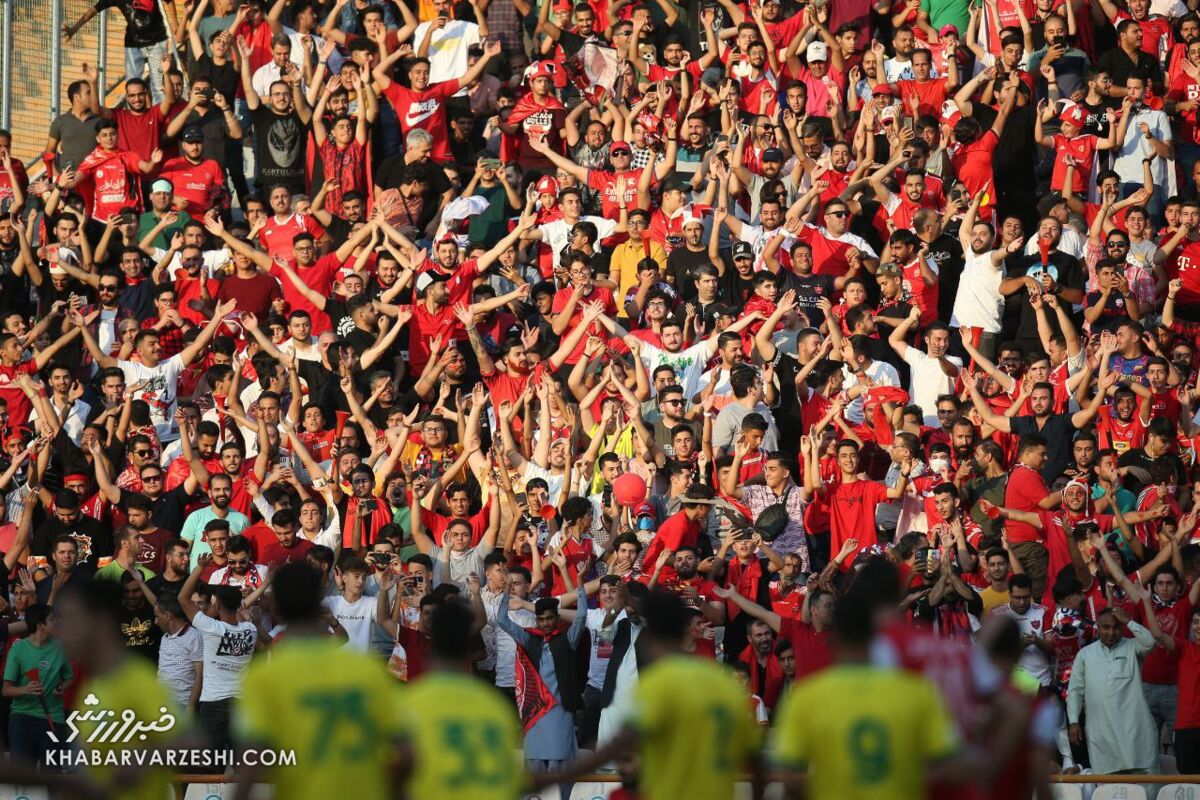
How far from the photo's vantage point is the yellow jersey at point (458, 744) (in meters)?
7.44

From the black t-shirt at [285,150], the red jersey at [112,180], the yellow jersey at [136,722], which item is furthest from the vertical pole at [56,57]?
the yellow jersey at [136,722]

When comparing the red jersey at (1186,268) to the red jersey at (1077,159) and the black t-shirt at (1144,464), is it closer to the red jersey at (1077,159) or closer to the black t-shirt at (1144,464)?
the red jersey at (1077,159)

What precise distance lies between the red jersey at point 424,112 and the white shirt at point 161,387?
12.0ft

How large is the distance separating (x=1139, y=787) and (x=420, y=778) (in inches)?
224

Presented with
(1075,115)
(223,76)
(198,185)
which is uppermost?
(223,76)

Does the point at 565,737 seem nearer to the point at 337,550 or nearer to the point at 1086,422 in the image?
the point at 337,550

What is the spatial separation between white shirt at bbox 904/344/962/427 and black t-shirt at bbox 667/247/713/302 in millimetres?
2078

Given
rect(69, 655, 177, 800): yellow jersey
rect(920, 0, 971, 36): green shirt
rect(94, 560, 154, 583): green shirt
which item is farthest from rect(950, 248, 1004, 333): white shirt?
rect(69, 655, 177, 800): yellow jersey

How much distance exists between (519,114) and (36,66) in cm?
615

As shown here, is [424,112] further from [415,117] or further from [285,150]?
[285,150]

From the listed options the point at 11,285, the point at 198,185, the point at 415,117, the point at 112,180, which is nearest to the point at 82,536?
the point at 11,285

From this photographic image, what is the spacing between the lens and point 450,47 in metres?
20.3

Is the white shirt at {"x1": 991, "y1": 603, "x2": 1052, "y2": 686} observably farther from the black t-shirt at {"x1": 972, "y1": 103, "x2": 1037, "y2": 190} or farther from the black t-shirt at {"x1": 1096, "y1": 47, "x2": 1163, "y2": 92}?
the black t-shirt at {"x1": 1096, "y1": 47, "x2": 1163, "y2": 92}

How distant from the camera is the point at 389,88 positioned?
64.6ft
